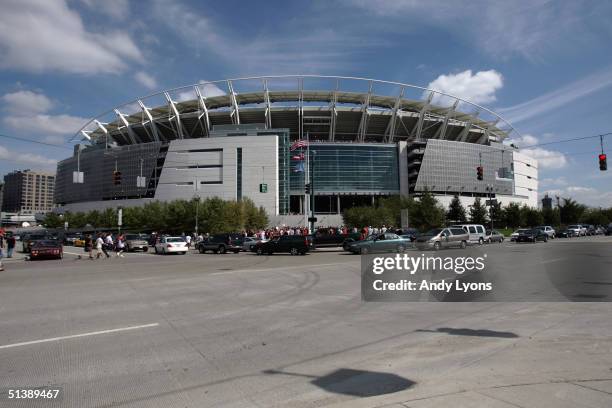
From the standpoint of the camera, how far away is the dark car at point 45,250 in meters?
30.4

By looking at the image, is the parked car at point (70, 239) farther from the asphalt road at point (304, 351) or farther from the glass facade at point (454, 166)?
the glass facade at point (454, 166)

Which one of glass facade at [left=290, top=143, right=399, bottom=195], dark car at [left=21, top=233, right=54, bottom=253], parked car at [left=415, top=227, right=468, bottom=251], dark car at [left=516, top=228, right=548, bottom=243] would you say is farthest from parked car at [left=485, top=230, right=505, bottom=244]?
glass facade at [left=290, top=143, right=399, bottom=195]

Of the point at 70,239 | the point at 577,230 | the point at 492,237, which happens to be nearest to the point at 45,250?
the point at 70,239

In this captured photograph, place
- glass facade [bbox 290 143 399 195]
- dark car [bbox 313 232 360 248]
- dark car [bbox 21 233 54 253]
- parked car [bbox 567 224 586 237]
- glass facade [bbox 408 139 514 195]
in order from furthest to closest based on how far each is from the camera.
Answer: glass facade [bbox 408 139 514 195], glass facade [bbox 290 143 399 195], parked car [bbox 567 224 586 237], dark car [bbox 313 232 360 248], dark car [bbox 21 233 54 253]

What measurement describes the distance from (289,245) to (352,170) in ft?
223

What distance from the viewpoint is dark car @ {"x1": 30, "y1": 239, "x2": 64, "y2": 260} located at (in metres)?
30.4

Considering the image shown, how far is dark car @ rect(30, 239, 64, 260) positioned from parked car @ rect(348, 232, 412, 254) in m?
22.0

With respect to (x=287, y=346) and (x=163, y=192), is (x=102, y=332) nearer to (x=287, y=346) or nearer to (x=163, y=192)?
(x=287, y=346)

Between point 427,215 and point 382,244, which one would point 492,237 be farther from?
point 382,244

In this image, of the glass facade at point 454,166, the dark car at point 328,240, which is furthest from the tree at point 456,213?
the dark car at point 328,240

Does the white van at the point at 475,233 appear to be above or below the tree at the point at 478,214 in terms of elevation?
below

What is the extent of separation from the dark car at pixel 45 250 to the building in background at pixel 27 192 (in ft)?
531

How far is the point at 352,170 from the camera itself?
97.7m

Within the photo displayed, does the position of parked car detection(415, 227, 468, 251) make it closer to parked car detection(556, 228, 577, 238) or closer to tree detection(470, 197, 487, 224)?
parked car detection(556, 228, 577, 238)
